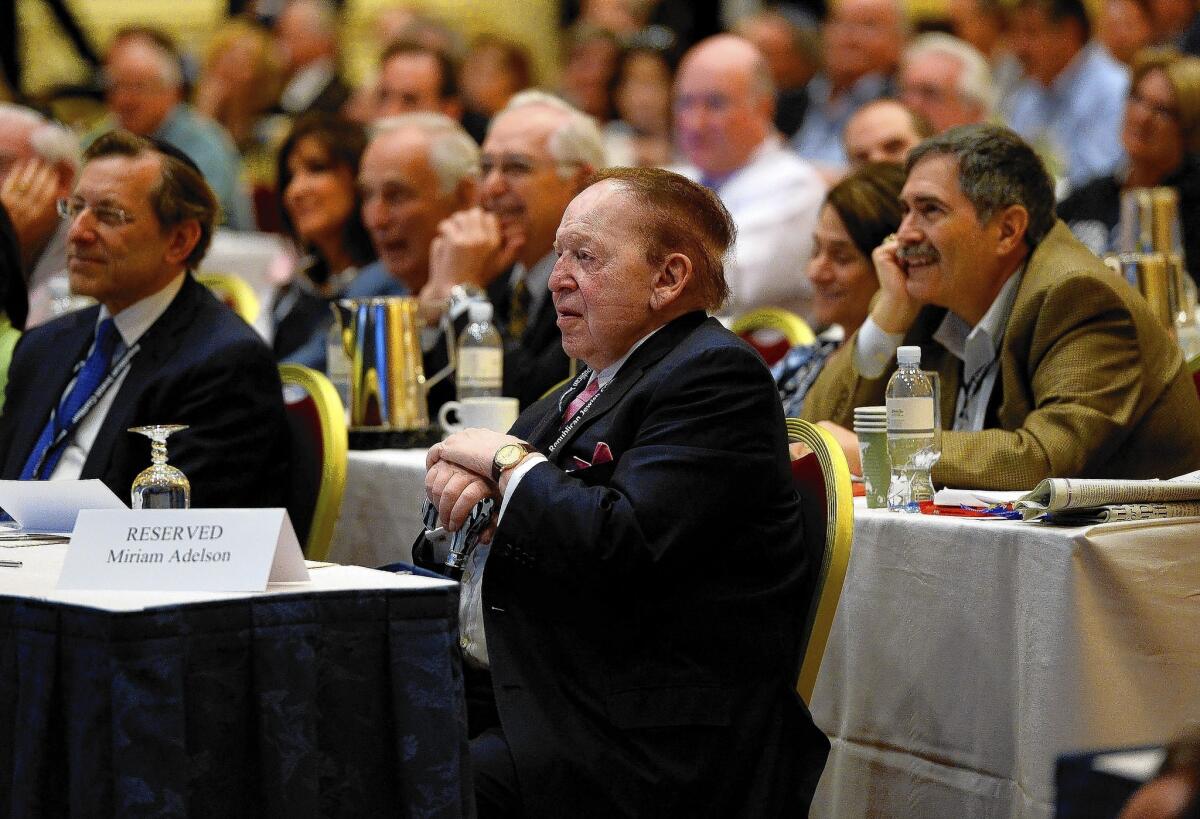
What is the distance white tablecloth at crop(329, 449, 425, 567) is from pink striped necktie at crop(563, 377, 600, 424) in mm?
1204

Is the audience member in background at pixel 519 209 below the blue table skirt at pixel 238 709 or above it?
above

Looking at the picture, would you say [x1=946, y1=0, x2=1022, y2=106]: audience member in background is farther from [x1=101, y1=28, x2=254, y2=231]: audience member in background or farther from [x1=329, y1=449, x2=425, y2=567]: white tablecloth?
[x1=329, y1=449, x2=425, y2=567]: white tablecloth

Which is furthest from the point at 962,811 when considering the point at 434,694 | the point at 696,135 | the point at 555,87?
the point at 555,87

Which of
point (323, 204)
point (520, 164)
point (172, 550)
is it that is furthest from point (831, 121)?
point (172, 550)

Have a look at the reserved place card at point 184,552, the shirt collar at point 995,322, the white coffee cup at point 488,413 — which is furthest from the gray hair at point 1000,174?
the reserved place card at point 184,552

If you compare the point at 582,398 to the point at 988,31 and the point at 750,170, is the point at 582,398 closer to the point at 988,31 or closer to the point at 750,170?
the point at 750,170

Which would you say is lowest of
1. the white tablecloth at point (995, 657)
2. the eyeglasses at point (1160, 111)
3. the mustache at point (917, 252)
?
the white tablecloth at point (995, 657)

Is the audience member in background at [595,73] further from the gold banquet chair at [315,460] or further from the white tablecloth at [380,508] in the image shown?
the gold banquet chair at [315,460]

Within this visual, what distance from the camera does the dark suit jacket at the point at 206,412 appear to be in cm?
370

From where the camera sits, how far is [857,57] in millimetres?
9133

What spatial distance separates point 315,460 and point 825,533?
1384 millimetres

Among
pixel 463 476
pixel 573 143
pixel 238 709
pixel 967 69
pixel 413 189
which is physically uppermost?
pixel 967 69

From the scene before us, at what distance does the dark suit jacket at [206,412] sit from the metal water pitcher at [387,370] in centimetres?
71

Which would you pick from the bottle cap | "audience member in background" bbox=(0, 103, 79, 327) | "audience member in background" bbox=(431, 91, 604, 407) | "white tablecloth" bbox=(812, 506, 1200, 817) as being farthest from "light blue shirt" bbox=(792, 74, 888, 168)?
"white tablecloth" bbox=(812, 506, 1200, 817)
